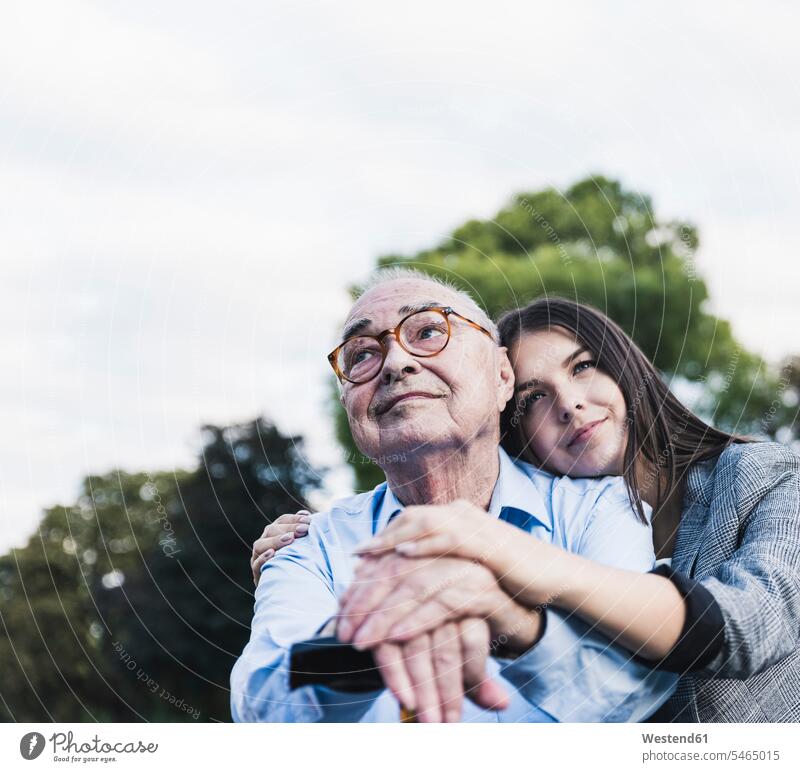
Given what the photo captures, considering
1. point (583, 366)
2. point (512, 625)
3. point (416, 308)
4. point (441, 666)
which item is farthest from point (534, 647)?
point (416, 308)

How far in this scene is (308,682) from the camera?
2.33 meters

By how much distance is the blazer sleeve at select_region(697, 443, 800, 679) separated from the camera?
2197mm

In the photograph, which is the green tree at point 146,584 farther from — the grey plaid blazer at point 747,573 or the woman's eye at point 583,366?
the grey plaid blazer at point 747,573

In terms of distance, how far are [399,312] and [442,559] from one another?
0.70m

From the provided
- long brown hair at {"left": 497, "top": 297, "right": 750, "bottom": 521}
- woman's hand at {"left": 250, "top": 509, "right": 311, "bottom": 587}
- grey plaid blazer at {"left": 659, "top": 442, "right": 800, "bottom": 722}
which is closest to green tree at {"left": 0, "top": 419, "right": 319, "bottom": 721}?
woman's hand at {"left": 250, "top": 509, "right": 311, "bottom": 587}

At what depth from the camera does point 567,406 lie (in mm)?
2584

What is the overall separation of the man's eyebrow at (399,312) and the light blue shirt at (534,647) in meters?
0.48

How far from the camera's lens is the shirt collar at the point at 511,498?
8.27ft

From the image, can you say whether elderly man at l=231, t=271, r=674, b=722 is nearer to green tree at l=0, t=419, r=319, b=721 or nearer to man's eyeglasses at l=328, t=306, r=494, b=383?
man's eyeglasses at l=328, t=306, r=494, b=383

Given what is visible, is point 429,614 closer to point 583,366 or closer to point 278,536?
point 278,536

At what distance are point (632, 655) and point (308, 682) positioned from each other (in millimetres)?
835

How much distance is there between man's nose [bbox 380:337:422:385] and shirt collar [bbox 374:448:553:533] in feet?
1.19
